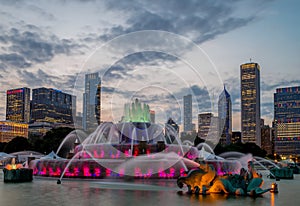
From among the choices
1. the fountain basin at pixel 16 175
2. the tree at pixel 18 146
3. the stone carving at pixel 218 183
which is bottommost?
the tree at pixel 18 146

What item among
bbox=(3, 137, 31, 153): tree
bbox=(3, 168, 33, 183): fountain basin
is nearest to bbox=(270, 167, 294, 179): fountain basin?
bbox=(3, 168, 33, 183): fountain basin

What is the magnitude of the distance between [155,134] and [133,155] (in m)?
8.22

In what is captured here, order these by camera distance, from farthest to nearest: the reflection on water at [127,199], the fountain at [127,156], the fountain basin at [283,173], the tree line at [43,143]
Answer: the tree line at [43,143], the fountain basin at [283,173], the fountain at [127,156], the reflection on water at [127,199]

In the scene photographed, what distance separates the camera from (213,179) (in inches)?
842

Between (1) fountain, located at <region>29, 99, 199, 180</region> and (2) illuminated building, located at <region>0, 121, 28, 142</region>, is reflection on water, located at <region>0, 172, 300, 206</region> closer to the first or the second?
(1) fountain, located at <region>29, 99, 199, 180</region>

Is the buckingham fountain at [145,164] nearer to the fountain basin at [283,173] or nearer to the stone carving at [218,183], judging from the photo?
the stone carving at [218,183]

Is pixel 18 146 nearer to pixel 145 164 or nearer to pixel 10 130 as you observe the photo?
pixel 145 164

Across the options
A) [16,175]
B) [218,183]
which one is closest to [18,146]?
[16,175]

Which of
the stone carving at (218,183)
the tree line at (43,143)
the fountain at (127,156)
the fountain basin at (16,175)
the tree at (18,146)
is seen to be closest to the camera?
the stone carving at (218,183)

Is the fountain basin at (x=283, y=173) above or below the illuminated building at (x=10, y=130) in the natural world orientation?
below

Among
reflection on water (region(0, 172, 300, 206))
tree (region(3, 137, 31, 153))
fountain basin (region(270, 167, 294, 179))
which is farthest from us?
tree (region(3, 137, 31, 153))

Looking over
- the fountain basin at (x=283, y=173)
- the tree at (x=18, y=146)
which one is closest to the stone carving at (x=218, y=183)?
the fountain basin at (x=283, y=173)

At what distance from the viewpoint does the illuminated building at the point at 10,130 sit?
184462 millimetres

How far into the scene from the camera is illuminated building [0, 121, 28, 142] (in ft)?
605
